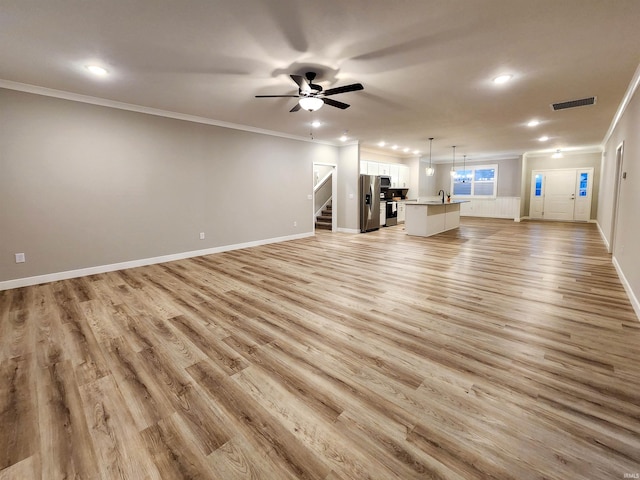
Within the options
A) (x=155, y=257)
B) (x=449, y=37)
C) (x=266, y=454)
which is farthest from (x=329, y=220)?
(x=266, y=454)

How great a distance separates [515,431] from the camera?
1.58 meters

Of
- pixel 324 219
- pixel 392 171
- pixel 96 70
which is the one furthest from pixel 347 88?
pixel 392 171

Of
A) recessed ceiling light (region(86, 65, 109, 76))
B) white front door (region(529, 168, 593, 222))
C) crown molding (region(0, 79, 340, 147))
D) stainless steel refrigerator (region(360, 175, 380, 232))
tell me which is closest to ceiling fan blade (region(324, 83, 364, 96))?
recessed ceiling light (region(86, 65, 109, 76))

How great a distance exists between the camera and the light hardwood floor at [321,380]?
4.68 feet

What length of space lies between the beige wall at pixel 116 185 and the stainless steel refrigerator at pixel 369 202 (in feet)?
9.42

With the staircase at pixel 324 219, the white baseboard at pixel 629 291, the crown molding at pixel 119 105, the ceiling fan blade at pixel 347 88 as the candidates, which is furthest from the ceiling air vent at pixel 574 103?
the staircase at pixel 324 219

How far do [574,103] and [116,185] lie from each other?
756 centimetres

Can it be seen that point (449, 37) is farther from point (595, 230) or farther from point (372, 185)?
point (595, 230)

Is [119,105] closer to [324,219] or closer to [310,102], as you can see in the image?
[310,102]

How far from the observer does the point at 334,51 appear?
303 centimetres

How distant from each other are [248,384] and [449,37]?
11.2 feet

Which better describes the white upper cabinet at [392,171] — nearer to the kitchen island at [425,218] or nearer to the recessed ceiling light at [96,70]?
the kitchen island at [425,218]

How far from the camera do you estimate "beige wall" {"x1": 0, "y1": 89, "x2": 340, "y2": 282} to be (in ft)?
13.1

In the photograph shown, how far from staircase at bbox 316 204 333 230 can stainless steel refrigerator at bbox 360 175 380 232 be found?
1.36m
